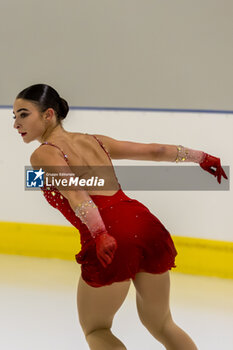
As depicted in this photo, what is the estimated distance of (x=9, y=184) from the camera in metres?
4.55

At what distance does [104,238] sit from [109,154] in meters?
0.46

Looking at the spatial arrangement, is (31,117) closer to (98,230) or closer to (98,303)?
(98,230)

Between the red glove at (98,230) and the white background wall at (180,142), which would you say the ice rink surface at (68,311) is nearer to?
the white background wall at (180,142)

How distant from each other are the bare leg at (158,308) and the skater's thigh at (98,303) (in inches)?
3.0

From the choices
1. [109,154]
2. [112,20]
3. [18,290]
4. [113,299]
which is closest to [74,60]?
[112,20]

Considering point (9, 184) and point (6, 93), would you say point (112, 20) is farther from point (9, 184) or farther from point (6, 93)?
point (9, 184)

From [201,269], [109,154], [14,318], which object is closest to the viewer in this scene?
[109,154]

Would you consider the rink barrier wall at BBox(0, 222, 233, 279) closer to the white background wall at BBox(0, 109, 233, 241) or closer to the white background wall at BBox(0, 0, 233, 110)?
the white background wall at BBox(0, 109, 233, 241)

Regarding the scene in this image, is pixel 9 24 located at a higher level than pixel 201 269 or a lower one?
higher

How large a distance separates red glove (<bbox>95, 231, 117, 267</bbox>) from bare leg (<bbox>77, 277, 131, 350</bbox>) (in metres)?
0.14

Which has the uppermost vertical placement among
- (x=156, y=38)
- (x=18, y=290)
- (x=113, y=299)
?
(x=156, y=38)

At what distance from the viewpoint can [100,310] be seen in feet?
6.43

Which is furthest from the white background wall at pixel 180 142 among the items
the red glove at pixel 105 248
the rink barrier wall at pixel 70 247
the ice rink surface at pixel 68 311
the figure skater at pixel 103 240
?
the red glove at pixel 105 248

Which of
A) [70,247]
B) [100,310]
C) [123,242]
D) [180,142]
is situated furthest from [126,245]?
[70,247]
